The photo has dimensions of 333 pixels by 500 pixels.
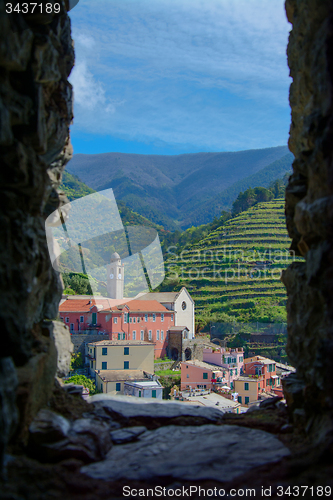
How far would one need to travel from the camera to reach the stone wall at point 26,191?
4.89 meters

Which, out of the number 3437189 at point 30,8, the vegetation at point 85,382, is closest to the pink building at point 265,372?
the vegetation at point 85,382

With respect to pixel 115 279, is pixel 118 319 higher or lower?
lower

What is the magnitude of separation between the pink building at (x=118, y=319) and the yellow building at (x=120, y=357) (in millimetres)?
6129

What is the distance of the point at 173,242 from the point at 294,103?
348 ft

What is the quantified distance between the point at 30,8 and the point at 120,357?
29.8 m

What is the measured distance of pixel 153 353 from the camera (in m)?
35.1

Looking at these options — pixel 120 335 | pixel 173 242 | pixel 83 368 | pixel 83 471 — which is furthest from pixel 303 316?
pixel 173 242

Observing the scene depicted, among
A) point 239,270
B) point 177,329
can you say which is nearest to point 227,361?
point 177,329

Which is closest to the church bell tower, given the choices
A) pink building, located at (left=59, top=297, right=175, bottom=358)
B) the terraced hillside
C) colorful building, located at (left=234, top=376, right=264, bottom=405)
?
pink building, located at (left=59, top=297, right=175, bottom=358)

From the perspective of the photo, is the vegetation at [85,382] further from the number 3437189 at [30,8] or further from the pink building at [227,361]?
the number 3437189 at [30,8]

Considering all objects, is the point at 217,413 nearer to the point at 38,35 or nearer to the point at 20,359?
the point at 20,359

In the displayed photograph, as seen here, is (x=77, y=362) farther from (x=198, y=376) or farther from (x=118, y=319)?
(x=198, y=376)

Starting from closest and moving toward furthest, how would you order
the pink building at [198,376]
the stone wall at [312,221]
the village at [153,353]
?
the stone wall at [312,221] → the village at [153,353] → the pink building at [198,376]

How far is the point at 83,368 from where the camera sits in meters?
36.2
